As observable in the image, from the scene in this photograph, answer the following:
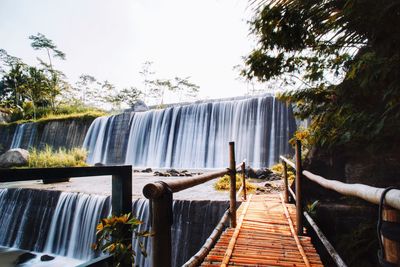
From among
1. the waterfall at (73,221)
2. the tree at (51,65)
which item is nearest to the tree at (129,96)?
the tree at (51,65)

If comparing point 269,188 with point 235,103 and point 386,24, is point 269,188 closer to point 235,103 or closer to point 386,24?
point 386,24

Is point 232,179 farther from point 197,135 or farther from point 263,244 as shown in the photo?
point 197,135

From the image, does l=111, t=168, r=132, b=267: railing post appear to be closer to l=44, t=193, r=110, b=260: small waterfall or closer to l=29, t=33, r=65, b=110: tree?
l=44, t=193, r=110, b=260: small waterfall

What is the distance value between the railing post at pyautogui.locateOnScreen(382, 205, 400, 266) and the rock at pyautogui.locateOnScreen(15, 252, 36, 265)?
843 centimetres

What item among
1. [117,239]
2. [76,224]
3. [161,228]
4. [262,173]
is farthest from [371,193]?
[262,173]

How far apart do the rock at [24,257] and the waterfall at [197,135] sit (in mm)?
9342

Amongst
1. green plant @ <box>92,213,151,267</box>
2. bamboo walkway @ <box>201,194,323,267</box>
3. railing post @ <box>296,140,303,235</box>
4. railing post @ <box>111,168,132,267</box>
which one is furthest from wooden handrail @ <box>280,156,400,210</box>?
railing post @ <box>296,140,303,235</box>

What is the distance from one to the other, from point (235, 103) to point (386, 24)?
12.5 m

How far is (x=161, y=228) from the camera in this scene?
1072mm

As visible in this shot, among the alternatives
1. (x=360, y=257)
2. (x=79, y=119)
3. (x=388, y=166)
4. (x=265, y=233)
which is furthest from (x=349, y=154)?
(x=79, y=119)

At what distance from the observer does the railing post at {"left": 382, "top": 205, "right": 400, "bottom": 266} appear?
79 centimetres

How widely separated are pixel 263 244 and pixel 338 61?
2.71 meters

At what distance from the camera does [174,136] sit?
16891 mm

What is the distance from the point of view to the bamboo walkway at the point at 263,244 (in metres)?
2.57
